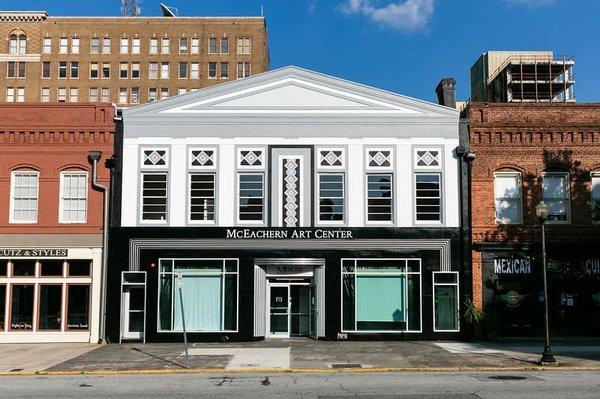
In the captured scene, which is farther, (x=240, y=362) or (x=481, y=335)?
(x=481, y=335)

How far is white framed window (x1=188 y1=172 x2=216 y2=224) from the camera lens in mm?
23688

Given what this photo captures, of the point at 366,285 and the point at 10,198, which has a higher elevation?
the point at 10,198

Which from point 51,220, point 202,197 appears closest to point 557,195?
point 202,197

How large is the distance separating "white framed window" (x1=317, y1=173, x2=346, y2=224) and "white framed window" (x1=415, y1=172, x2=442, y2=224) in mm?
2653

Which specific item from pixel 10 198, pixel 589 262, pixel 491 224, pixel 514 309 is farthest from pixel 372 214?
pixel 10 198

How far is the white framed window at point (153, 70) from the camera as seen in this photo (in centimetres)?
8694

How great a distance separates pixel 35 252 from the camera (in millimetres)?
23578

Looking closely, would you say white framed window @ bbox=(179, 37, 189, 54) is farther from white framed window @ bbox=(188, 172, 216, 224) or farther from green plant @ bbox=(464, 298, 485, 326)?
green plant @ bbox=(464, 298, 485, 326)

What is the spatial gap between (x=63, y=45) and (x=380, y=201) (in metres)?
75.4

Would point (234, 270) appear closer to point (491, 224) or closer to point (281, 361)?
point (281, 361)

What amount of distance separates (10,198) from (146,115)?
5740 millimetres

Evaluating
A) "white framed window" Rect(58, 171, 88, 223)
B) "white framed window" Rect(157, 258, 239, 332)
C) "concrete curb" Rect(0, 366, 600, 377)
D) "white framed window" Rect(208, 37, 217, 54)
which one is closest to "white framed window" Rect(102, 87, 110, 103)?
"white framed window" Rect(208, 37, 217, 54)

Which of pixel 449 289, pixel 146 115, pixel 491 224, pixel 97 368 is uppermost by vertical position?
pixel 146 115

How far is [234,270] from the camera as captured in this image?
23438 mm
